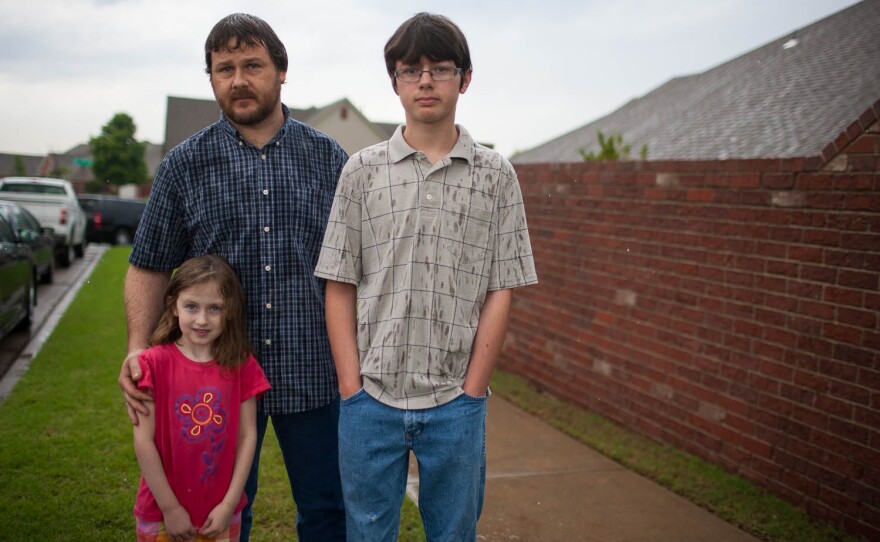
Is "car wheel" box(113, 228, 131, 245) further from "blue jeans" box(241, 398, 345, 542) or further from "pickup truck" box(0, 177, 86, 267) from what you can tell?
"blue jeans" box(241, 398, 345, 542)

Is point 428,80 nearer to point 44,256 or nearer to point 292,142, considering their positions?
point 292,142

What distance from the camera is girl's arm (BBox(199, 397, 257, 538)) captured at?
2.40m

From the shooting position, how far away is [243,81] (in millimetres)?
2486

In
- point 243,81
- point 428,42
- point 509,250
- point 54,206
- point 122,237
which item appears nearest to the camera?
point 428,42

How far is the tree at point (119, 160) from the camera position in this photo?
45634 millimetres

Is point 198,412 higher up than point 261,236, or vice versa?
point 261,236

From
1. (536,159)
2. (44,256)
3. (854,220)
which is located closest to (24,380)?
(854,220)

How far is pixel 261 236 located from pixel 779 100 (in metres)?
6.93

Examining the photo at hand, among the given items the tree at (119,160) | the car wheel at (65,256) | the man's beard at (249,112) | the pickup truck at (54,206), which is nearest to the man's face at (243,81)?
the man's beard at (249,112)

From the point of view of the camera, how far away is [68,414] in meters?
Result: 5.55

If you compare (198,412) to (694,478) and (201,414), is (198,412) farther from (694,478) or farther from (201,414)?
(694,478)

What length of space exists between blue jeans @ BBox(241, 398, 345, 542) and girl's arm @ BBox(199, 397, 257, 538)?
0.13 meters

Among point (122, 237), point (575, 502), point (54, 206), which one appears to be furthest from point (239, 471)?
point (122, 237)

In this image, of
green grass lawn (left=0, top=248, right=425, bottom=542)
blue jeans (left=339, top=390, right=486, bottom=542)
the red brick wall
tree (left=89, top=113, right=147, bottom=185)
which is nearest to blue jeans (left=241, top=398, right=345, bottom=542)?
blue jeans (left=339, top=390, right=486, bottom=542)
